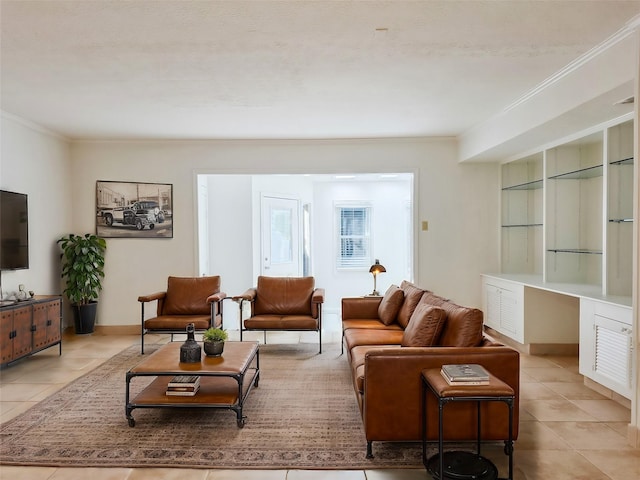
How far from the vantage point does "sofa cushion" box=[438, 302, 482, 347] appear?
9.43 feet

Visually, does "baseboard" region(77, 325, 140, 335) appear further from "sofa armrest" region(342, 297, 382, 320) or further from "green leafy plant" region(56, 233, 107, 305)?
"sofa armrest" region(342, 297, 382, 320)

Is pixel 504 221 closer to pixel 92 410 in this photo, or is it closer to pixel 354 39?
pixel 354 39

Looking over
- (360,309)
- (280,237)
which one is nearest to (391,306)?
(360,309)

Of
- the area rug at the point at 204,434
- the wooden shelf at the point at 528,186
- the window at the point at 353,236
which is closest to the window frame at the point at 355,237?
the window at the point at 353,236

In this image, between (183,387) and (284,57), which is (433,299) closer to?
(183,387)

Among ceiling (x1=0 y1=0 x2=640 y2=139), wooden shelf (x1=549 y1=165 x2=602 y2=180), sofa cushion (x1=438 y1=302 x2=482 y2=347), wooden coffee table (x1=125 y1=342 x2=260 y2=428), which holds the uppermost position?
ceiling (x1=0 y1=0 x2=640 y2=139)

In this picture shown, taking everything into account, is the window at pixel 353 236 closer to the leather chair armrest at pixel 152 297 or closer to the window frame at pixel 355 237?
the window frame at pixel 355 237

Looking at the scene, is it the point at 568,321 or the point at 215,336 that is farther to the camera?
the point at 568,321

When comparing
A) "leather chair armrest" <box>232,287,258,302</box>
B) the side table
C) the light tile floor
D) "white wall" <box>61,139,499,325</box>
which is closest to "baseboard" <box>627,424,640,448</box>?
the light tile floor

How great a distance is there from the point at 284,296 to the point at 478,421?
3172 millimetres

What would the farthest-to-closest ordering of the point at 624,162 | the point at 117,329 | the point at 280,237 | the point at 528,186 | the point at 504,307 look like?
the point at 280,237, the point at 117,329, the point at 528,186, the point at 504,307, the point at 624,162

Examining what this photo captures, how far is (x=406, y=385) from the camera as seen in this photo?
269cm

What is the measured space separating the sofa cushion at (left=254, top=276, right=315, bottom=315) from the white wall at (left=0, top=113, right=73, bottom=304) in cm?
264

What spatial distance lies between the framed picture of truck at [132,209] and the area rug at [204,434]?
2632 millimetres
